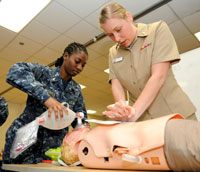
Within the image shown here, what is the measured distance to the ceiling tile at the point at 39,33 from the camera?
309 cm

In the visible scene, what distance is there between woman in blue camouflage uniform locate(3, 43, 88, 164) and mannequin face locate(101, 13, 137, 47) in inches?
18.2

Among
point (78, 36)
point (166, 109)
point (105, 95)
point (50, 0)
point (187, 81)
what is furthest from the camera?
point (105, 95)

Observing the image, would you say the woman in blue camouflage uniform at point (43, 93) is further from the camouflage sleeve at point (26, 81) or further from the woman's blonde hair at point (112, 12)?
the woman's blonde hair at point (112, 12)

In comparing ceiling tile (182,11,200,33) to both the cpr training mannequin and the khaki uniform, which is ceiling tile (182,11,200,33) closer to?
the khaki uniform

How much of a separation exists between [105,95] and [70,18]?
414cm

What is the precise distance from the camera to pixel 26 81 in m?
1.17

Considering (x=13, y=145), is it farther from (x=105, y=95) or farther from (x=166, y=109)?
(x=105, y=95)

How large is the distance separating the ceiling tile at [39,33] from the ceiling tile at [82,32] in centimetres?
28

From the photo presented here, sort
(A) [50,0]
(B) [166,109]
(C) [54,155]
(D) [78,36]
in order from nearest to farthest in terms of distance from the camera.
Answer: (C) [54,155]
(B) [166,109]
(A) [50,0]
(D) [78,36]

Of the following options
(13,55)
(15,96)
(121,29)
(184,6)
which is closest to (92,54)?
(13,55)

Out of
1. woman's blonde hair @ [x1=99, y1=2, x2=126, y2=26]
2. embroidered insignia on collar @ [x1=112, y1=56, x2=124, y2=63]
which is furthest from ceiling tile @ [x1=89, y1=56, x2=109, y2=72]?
woman's blonde hair @ [x1=99, y1=2, x2=126, y2=26]

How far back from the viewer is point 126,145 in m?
0.50

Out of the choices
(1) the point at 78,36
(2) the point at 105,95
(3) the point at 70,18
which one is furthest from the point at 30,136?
(2) the point at 105,95

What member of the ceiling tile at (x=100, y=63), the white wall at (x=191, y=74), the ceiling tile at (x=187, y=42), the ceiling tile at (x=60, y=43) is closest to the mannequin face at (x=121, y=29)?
the white wall at (x=191, y=74)
